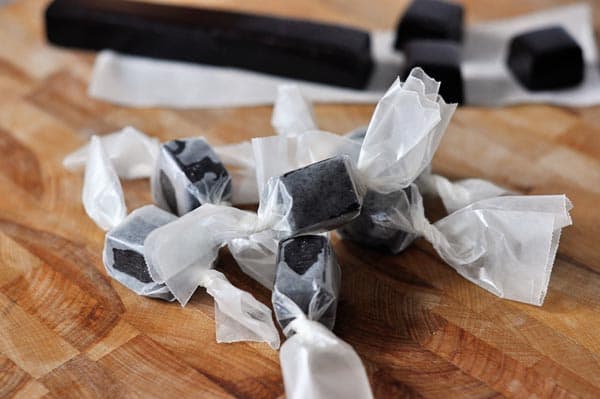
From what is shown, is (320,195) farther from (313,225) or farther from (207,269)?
(207,269)

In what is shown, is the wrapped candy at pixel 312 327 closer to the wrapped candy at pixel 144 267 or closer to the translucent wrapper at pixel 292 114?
the wrapped candy at pixel 144 267

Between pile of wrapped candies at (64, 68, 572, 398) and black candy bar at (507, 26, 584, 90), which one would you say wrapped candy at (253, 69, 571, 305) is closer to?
pile of wrapped candies at (64, 68, 572, 398)

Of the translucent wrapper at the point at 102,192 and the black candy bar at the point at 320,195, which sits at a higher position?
the black candy bar at the point at 320,195

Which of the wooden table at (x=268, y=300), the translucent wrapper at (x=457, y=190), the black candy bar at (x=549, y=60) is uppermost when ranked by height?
the black candy bar at (x=549, y=60)

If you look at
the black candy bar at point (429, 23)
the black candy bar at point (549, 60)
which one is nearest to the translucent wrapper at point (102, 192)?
the black candy bar at point (429, 23)

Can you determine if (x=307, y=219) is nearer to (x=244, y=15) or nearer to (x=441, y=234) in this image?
(x=441, y=234)

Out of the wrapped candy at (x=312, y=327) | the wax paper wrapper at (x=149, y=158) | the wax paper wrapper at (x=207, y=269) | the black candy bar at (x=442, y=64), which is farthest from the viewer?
the black candy bar at (x=442, y=64)
